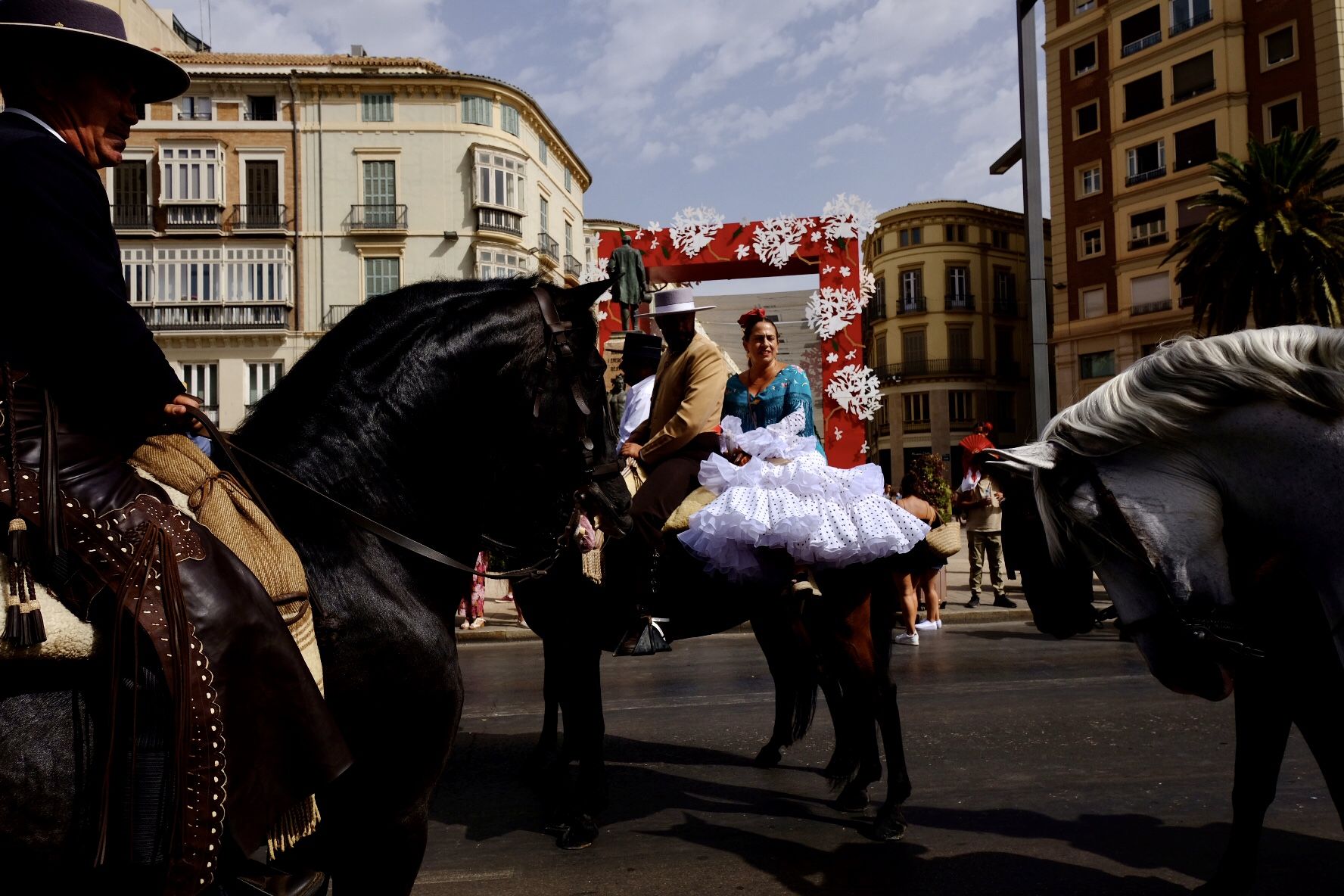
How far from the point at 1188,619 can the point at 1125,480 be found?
0.40 metres

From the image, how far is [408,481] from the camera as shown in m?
2.57

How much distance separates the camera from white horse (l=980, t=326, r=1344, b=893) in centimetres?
251

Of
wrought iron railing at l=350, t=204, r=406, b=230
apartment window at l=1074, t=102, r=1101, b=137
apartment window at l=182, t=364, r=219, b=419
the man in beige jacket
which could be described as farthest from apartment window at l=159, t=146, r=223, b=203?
the man in beige jacket

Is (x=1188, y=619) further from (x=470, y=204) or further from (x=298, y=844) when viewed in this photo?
(x=470, y=204)

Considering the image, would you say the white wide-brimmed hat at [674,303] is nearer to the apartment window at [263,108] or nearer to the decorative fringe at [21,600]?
the decorative fringe at [21,600]

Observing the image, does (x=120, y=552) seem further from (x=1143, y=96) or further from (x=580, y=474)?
(x=1143, y=96)

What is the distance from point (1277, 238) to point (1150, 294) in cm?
1244

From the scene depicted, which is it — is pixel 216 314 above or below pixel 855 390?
above

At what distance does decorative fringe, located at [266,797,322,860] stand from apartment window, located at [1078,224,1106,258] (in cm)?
4131

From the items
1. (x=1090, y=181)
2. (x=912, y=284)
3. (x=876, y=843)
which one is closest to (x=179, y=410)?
(x=876, y=843)

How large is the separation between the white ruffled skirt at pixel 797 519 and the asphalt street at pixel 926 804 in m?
1.36

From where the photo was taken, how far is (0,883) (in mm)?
1729

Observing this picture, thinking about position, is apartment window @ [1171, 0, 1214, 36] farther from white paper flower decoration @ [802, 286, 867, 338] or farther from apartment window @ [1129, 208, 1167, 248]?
white paper flower decoration @ [802, 286, 867, 338]

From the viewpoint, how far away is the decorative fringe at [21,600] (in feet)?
5.44
